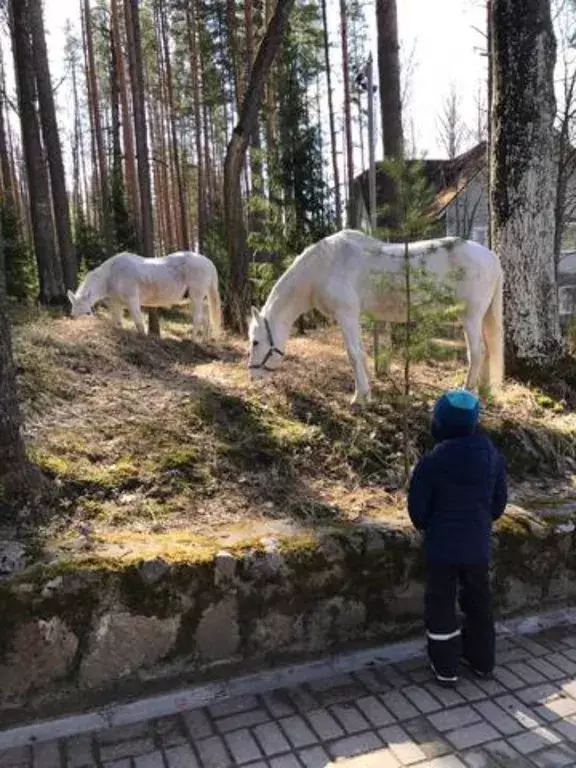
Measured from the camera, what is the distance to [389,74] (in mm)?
10430

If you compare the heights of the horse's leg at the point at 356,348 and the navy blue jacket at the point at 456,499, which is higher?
the horse's leg at the point at 356,348

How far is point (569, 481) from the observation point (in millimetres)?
5020

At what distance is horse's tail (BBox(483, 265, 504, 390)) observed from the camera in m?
5.95

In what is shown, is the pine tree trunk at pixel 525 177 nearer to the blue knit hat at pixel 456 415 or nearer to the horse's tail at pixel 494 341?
the horse's tail at pixel 494 341

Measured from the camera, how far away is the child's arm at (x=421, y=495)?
335 cm

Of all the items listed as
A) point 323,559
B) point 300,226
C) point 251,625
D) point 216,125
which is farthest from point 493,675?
point 216,125

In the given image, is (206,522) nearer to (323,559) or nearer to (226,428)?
(323,559)

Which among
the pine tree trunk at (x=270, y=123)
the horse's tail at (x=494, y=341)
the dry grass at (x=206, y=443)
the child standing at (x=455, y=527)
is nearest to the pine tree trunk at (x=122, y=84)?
the pine tree trunk at (x=270, y=123)

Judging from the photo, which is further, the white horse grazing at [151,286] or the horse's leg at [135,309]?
the white horse grazing at [151,286]

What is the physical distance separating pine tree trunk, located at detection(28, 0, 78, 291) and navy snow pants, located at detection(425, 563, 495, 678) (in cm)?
1317

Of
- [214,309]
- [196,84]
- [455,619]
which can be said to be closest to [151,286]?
[214,309]

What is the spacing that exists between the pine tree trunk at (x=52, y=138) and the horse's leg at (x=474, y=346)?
36.9 feet

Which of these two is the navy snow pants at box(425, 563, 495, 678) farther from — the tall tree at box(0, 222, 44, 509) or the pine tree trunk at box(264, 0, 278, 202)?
the pine tree trunk at box(264, 0, 278, 202)

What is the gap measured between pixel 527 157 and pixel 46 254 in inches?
378
